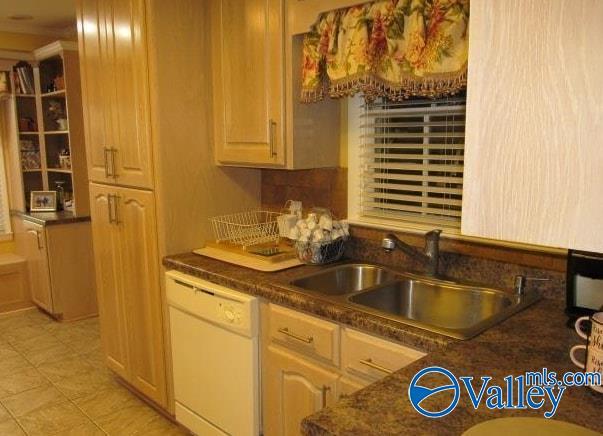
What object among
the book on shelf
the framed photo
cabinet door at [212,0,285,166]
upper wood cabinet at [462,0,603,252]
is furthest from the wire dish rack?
the book on shelf

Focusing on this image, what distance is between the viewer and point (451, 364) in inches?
48.5

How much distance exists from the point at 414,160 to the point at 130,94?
1.41 meters

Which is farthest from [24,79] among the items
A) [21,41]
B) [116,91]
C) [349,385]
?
[349,385]

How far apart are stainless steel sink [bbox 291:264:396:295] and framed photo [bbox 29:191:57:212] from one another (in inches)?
124

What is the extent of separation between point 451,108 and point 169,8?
1350 millimetres

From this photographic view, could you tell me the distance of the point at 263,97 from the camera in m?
2.28

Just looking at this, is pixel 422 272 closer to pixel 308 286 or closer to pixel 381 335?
pixel 308 286

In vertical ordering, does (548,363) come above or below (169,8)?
below

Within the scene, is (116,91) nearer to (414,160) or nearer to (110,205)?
(110,205)

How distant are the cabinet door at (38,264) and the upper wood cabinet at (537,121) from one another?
3.99 metres

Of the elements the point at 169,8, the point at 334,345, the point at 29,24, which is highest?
the point at 29,24

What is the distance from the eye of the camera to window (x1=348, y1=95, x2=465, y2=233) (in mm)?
2109

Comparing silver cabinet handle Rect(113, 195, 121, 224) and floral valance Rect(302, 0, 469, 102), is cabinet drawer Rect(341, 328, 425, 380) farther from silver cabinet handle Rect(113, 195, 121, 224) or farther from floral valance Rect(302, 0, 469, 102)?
silver cabinet handle Rect(113, 195, 121, 224)

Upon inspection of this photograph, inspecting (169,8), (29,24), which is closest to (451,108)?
(169,8)
